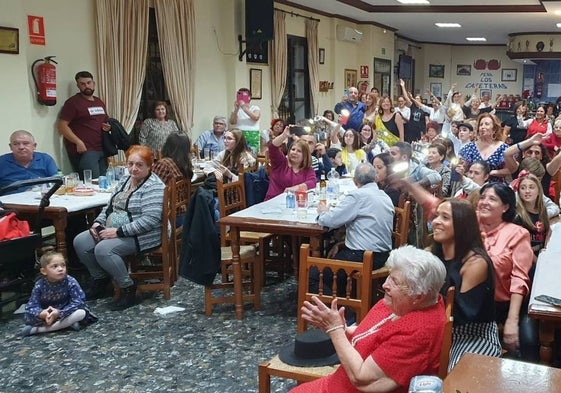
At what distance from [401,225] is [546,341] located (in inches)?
59.0

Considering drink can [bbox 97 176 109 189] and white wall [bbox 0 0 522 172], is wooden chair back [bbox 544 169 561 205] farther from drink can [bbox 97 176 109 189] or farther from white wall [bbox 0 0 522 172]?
white wall [bbox 0 0 522 172]

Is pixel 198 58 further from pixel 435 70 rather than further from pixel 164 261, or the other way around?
pixel 435 70

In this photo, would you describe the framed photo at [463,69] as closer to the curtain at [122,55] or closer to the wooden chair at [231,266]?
the curtain at [122,55]

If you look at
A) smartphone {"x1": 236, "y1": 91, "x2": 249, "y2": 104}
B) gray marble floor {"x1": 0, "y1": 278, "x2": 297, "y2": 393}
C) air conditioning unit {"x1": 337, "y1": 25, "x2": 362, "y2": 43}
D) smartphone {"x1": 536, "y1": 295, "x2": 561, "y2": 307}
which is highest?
air conditioning unit {"x1": 337, "y1": 25, "x2": 362, "y2": 43}

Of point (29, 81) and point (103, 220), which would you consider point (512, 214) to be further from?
point (29, 81)

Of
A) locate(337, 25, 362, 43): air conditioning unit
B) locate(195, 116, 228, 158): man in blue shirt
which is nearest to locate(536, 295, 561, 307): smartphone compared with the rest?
locate(195, 116, 228, 158): man in blue shirt

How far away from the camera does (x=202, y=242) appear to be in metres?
4.11

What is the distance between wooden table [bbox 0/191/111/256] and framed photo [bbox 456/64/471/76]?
17.2 m

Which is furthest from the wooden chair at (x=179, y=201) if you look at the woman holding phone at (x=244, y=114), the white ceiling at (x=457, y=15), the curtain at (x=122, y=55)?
the white ceiling at (x=457, y=15)

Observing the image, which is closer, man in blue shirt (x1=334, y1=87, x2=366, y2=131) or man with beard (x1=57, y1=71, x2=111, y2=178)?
man with beard (x1=57, y1=71, x2=111, y2=178)

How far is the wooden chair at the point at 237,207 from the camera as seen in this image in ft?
15.0

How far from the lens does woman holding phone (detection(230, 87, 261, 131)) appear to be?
28.7 feet

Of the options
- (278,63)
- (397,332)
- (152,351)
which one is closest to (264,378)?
(397,332)

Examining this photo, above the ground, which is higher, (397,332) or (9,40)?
(9,40)
